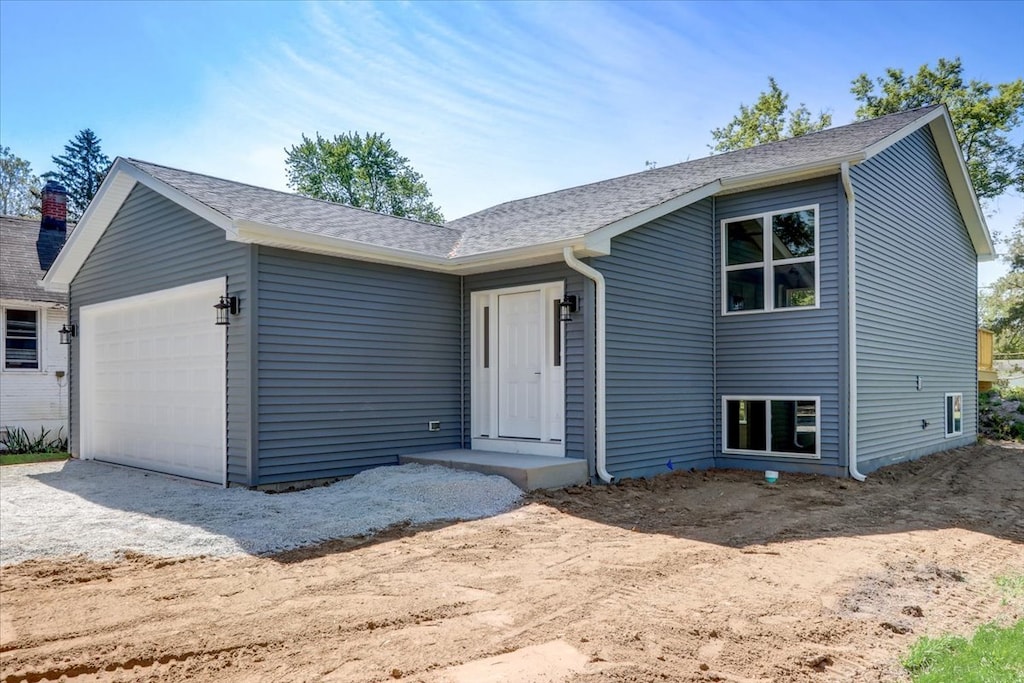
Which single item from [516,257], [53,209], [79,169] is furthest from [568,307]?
[79,169]

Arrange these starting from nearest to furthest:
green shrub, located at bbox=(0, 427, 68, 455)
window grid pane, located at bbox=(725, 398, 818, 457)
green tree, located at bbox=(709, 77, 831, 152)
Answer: window grid pane, located at bbox=(725, 398, 818, 457) → green shrub, located at bbox=(0, 427, 68, 455) → green tree, located at bbox=(709, 77, 831, 152)

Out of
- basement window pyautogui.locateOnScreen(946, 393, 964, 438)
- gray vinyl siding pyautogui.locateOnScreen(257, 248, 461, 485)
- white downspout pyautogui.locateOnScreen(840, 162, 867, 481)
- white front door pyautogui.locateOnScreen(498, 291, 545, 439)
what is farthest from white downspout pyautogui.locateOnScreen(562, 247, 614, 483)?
basement window pyautogui.locateOnScreen(946, 393, 964, 438)

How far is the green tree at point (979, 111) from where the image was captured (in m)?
22.1

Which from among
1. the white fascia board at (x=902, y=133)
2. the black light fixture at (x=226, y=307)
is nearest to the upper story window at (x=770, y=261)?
the white fascia board at (x=902, y=133)

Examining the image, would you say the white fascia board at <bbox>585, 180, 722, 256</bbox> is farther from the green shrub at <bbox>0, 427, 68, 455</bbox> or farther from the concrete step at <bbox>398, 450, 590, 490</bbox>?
the green shrub at <bbox>0, 427, 68, 455</bbox>

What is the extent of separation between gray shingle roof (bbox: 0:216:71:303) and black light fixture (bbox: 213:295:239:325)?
802 centimetres

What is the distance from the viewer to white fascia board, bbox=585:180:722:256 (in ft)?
24.2

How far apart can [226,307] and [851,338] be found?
7.68m

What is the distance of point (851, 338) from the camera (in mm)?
8672

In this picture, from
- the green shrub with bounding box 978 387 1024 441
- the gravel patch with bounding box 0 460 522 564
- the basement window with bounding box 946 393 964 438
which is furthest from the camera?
the green shrub with bounding box 978 387 1024 441

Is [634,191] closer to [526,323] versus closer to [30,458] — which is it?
[526,323]

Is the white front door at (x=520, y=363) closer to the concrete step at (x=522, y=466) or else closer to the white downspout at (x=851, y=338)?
the concrete step at (x=522, y=466)

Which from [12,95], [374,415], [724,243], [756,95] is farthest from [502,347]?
[756,95]

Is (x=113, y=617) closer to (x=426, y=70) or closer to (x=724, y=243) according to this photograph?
(x=724, y=243)
